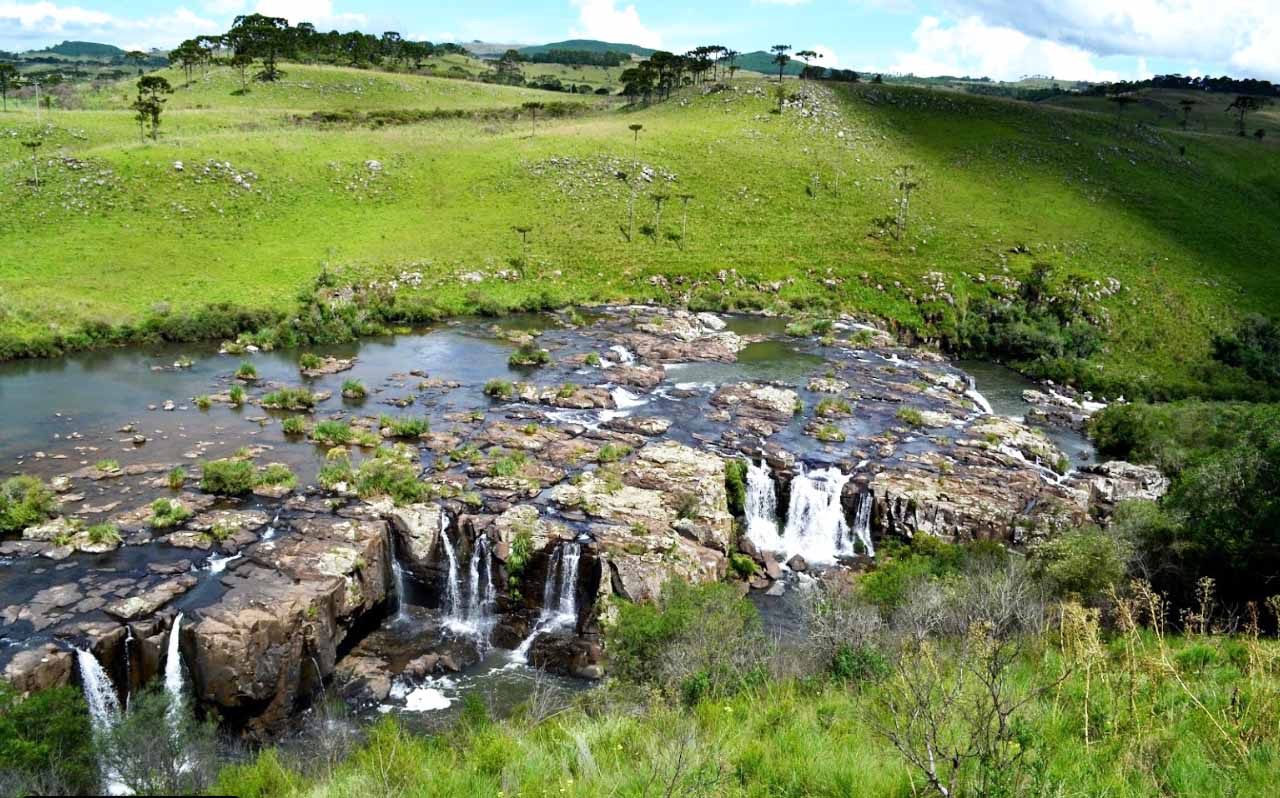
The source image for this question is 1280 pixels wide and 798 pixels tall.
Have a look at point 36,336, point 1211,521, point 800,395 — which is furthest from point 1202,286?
point 36,336

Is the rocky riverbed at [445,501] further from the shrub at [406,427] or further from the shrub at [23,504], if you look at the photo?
the shrub at [23,504]

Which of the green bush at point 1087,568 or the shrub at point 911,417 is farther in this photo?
the shrub at point 911,417

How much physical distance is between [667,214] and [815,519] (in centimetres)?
5414

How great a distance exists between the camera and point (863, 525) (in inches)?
1356

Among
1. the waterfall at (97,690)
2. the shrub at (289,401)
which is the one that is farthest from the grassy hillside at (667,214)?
the waterfall at (97,690)

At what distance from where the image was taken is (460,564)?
29.3 m

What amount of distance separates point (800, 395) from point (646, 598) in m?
23.3

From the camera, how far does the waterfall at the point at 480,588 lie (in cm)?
2839

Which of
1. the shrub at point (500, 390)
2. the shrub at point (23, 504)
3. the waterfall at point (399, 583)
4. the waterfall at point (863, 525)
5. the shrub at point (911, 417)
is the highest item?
the shrub at point (911, 417)

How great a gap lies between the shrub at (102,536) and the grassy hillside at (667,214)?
29.0 meters

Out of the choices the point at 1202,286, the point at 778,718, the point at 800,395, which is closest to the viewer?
the point at 778,718

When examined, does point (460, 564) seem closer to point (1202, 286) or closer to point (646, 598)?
point (646, 598)

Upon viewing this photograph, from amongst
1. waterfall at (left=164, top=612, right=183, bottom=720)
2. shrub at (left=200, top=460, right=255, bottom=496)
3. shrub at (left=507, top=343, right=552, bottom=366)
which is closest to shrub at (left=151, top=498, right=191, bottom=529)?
shrub at (left=200, top=460, right=255, bottom=496)

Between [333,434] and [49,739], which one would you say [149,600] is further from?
[333,434]
